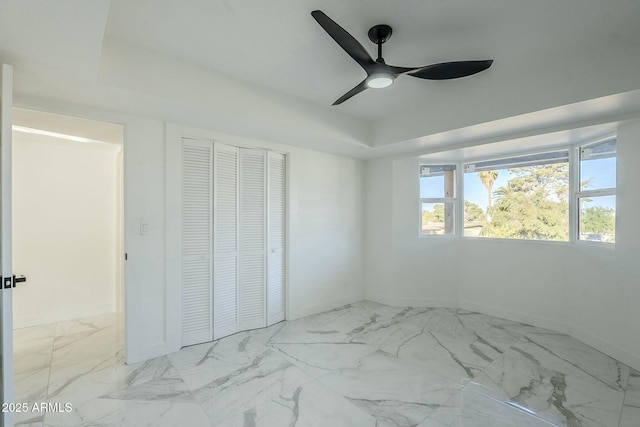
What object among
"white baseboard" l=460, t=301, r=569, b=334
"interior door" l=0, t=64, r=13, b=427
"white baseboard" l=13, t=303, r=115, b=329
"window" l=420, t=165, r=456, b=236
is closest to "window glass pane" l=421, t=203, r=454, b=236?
"window" l=420, t=165, r=456, b=236

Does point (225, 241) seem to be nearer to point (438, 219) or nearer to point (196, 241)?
point (196, 241)

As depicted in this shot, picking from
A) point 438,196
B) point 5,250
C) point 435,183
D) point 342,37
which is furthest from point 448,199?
point 5,250

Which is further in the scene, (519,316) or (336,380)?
(519,316)

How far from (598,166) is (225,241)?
13.0 feet

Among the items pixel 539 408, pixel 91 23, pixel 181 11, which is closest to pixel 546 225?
pixel 539 408

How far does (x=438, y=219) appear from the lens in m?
4.33

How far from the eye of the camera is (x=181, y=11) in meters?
1.79

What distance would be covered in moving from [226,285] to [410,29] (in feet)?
9.31

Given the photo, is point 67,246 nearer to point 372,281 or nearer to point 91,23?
point 91,23

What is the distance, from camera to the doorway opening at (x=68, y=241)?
9.88 feet

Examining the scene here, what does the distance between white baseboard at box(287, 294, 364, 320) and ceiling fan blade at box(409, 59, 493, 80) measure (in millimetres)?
2977

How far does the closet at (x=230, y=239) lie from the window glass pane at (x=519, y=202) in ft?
8.72

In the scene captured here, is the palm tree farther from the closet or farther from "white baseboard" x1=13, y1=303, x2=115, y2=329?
"white baseboard" x1=13, y1=303, x2=115, y2=329

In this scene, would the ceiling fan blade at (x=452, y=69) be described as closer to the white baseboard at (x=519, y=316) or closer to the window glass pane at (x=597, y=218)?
the window glass pane at (x=597, y=218)
